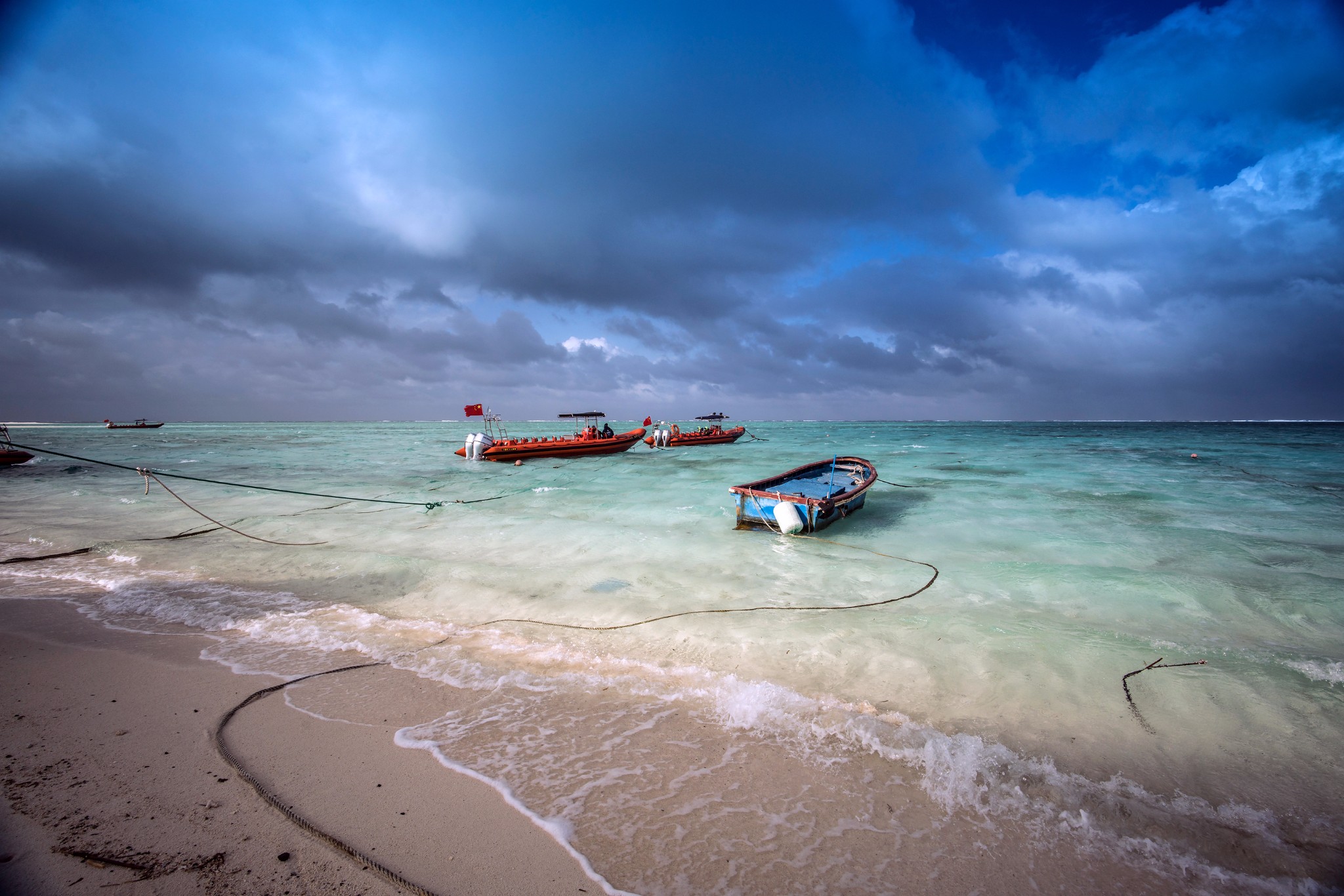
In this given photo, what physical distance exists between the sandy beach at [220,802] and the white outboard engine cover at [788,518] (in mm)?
8798

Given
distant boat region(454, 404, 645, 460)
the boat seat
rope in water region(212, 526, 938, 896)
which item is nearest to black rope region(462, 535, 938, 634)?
rope in water region(212, 526, 938, 896)

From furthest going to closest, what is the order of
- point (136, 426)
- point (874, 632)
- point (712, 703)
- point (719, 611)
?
1. point (136, 426)
2. point (719, 611)
3. point (874, 632)
4. point (712, 703)

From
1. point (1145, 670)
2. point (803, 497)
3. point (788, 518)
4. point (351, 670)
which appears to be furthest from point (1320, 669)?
point (351, 670)

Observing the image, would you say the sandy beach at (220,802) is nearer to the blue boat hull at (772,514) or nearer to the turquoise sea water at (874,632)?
the turquoise sea water at (874,632)

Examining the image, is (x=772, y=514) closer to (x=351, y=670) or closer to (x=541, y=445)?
(x=351, y=670)

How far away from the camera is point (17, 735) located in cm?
373

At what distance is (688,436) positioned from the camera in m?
45.7

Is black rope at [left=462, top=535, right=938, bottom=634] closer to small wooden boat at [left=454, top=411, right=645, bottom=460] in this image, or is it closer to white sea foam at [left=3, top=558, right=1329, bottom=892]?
white sea foam at [left=3, top=558, right=1329, bottom=892]

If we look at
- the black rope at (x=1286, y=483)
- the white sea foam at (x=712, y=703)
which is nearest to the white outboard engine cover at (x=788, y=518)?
the white sea foam at (x=712, y=703)

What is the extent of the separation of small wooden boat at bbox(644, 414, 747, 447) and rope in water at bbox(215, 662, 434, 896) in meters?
37.5

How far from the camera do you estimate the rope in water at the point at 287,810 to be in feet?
8.59

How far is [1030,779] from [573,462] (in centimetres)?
3070

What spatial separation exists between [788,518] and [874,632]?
17.5 ft

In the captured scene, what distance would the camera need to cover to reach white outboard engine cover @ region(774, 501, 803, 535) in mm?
11797
